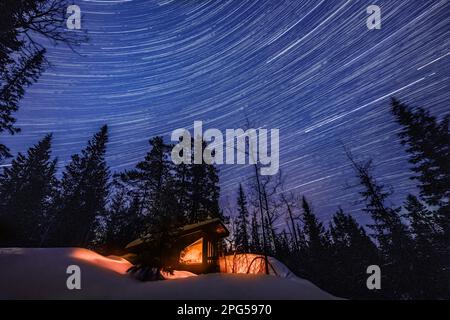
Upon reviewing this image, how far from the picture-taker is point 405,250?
19.5 m

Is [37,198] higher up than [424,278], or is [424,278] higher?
[37,198]

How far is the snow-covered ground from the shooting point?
10.9 ft

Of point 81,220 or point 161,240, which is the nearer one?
point 161,240

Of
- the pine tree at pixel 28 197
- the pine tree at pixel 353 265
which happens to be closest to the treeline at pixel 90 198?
the pine tree at pixel 28 197

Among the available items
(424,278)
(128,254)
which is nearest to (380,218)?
(424,278)

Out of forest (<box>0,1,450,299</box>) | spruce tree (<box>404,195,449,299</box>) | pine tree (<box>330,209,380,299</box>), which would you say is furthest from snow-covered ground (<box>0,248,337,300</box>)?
spruce tree (<box>404,195,449,299</box>)

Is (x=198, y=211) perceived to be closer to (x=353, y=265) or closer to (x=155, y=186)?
(x=155, y=186)

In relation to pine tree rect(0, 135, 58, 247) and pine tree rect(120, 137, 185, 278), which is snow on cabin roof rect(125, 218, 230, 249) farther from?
pine tree rect(0, 135, 58, 247)

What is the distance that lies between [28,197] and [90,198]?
25.0 feet

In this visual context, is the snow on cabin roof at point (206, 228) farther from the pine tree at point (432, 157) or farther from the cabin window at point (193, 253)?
the pine tree at point (432, 157)
